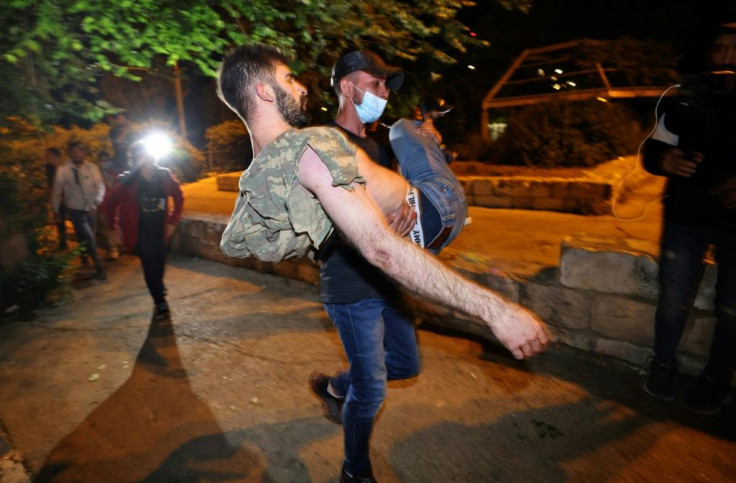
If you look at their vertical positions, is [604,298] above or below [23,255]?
above

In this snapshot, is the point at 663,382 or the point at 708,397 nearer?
the point at 708,397

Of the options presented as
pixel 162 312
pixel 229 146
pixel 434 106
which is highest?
pixel 434 106

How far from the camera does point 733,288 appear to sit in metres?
2.62

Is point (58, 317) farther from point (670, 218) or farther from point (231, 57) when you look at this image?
point (670, 218)

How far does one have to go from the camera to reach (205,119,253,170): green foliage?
1739cm

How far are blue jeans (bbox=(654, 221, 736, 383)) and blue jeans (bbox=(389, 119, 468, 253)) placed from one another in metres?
1.53

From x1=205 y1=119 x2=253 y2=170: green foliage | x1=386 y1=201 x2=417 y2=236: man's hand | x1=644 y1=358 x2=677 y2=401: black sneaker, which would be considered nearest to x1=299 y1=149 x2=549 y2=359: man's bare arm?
x1=386 y1=201 x2=417 y2=236: man's hand

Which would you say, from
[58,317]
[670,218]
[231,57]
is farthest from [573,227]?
[58,317]

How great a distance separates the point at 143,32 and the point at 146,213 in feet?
5.94

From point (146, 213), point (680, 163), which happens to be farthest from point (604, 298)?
point (146, 213)

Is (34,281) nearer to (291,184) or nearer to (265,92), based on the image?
(265,92)

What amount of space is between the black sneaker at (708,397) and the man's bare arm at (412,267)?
81.2 inches

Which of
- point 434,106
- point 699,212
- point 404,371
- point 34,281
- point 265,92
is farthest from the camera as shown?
point 34,281

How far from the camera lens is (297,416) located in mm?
2938
